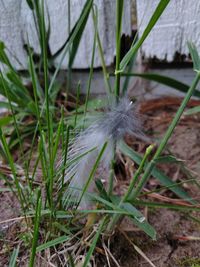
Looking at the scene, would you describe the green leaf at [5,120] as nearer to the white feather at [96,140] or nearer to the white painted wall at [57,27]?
the white painted wall at [57,27]

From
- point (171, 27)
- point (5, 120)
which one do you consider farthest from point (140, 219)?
point (171, 27)

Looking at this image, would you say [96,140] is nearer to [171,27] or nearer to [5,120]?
[5,120]

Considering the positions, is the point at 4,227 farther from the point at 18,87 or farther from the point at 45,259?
the point at 18,87

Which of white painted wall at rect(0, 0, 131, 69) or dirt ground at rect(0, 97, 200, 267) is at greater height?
white painted wall at rect(0, 0, 131, 69)

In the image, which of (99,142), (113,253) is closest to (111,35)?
(99,142)

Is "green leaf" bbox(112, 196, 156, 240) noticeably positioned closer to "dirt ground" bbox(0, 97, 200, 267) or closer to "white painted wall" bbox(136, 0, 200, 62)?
"dirt ground" bbox(0, 97, 200, 267)

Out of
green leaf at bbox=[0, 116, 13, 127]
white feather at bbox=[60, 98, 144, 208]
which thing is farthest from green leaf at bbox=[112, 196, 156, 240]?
green leaf at bbox=[0, 116, 13, 127]

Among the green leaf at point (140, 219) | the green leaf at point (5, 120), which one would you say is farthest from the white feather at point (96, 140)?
the green leaf at point (5, 120)
